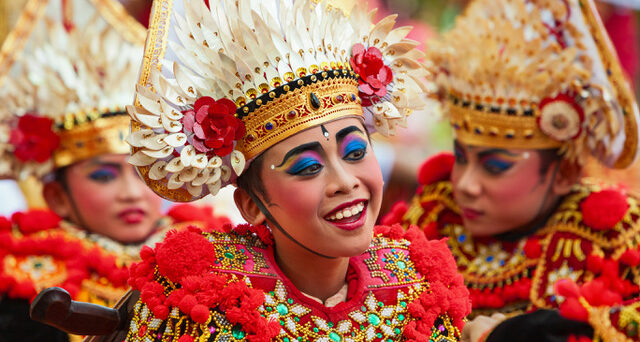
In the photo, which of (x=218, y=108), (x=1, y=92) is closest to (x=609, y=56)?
(x=218, y=108)

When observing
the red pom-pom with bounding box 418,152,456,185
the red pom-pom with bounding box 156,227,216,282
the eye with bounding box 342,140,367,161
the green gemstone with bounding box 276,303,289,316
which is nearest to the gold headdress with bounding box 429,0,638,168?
the red pom-pom with bounding box 418,152,456,185

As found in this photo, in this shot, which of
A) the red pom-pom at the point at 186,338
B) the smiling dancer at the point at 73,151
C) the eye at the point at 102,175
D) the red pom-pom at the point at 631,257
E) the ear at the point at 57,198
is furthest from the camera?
the ear at the point at 57,198

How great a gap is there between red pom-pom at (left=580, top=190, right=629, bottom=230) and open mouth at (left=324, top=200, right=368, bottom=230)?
5.11ft

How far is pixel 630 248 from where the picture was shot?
329 cm

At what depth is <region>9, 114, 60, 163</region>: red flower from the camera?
3.89 metres

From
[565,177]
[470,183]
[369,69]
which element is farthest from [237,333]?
[565,177]

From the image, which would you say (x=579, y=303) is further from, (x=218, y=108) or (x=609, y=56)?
(x=609, y=56)

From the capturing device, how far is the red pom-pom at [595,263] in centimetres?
327

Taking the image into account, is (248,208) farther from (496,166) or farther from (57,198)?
(57,198)

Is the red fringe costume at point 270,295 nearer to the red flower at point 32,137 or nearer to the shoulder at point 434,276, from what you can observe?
the shoulder at point 434,276

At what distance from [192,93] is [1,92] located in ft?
7.09

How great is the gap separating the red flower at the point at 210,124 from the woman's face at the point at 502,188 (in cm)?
166

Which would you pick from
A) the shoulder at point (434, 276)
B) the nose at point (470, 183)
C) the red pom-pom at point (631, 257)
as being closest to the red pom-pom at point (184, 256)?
the shoulder at point (434, 276)

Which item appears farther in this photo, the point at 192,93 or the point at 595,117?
the point at 595,117
